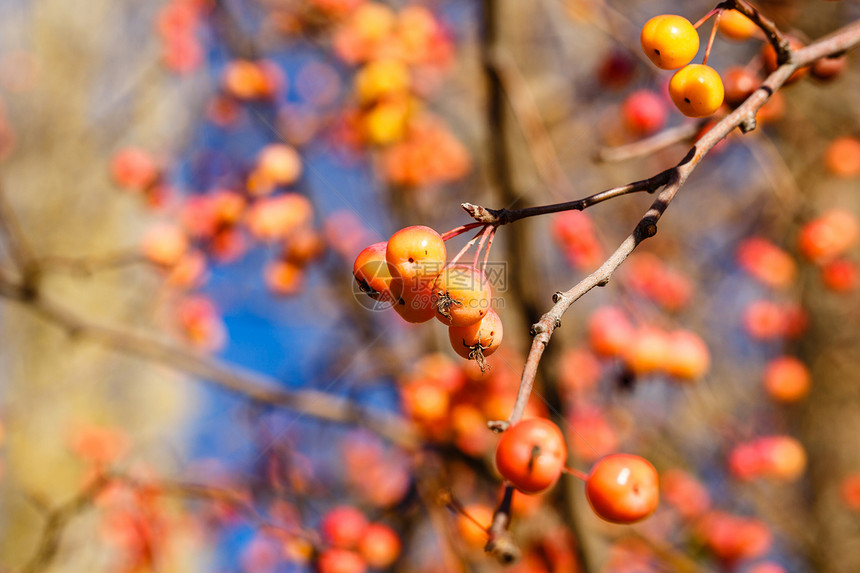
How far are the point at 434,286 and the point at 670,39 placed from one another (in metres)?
0.72

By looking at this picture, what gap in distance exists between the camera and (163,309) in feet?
12.3

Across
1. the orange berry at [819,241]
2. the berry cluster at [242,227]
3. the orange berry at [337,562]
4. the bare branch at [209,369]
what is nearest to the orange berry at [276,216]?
the berry cluster at [242,227]

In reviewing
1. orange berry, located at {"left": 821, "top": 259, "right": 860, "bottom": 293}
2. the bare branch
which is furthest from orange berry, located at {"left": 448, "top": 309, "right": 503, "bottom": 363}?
orange berry, located at {"left": 821, "top": 259, "right": 860, "bottom": 293}

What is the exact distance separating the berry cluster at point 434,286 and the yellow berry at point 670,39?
616mm

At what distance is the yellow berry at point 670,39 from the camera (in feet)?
3.75

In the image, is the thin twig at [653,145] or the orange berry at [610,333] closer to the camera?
the thin twig at [653,145]

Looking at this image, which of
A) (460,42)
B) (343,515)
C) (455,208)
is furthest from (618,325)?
(460,42)

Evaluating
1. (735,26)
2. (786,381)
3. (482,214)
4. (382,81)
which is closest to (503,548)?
(482,214)

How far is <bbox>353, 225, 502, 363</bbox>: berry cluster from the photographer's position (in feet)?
3.25

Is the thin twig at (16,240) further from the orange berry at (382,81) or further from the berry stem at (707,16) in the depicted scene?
the berry stem at (707,16)

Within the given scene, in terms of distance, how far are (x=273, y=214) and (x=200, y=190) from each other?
0.97 metres

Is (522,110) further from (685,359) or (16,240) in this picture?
(16,240)

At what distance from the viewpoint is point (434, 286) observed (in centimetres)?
100

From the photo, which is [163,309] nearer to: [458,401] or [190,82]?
[190,82]
